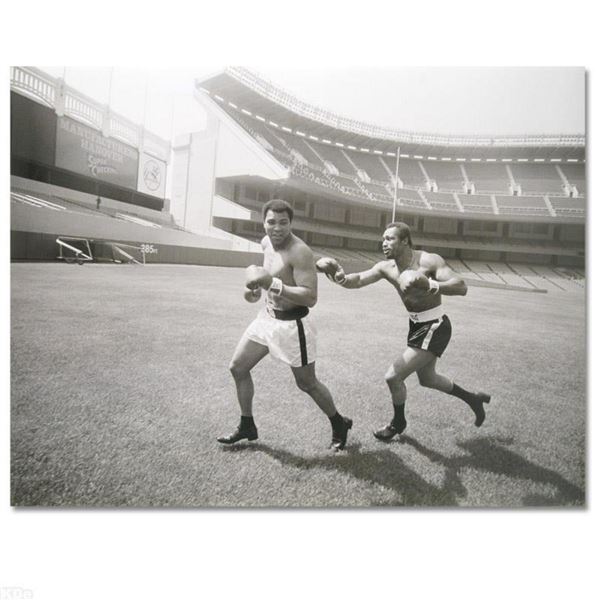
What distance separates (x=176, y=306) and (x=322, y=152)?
3238 millimetres

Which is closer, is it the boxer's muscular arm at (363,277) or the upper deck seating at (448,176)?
the boxer's muscular arm at (363,277)

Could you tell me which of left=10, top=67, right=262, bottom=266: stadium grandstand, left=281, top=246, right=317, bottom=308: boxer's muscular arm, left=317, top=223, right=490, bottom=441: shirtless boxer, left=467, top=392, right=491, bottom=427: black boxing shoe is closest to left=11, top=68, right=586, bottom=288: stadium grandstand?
left=10, top=67, right=262, bottom=266: stadium grandstand

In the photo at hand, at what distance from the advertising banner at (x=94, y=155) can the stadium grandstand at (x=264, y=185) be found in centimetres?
1

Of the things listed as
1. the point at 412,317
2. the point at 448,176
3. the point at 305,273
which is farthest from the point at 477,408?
the point at 448,176

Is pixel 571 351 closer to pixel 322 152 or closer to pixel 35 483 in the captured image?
pixel 35 483

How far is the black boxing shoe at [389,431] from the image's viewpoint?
7.35 ft

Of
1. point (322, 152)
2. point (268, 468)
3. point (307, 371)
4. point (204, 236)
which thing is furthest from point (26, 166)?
point (322, 152)

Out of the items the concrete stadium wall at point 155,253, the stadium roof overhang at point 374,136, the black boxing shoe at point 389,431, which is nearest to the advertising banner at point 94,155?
the concrete stadium wall at point 155,253

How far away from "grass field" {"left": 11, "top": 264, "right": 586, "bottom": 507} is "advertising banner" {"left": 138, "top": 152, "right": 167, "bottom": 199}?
109cm

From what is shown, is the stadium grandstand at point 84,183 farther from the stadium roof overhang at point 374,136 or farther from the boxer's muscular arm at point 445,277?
the boxer's muscular arm at point 445,277

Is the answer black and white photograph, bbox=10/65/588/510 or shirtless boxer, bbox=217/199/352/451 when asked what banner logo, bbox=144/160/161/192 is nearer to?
black and white photograph, bbox=10/65/588/510

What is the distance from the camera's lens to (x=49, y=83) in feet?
8.32

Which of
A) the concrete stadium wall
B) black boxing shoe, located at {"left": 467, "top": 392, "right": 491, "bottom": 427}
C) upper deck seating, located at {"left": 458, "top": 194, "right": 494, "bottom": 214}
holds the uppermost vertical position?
upper deck seating, located at {"left": 458, "top": 194, "right": 494, "bottom": 214}

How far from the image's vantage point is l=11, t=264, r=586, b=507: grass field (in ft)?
6.57
